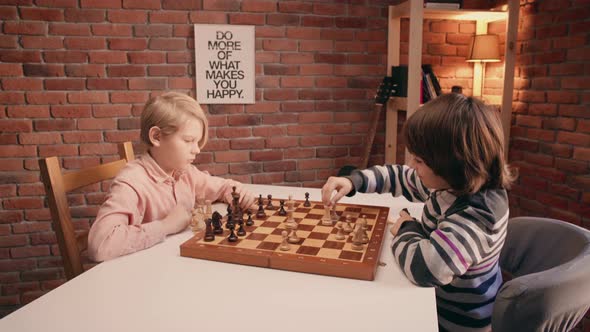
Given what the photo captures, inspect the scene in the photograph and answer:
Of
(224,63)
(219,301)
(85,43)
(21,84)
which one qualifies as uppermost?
(85,43)

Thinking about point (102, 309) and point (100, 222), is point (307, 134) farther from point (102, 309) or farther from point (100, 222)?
point (102, 309)

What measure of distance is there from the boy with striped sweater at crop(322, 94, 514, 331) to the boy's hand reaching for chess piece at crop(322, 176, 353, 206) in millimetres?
308

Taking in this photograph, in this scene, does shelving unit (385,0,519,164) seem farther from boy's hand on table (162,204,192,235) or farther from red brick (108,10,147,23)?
boy's hand on table (162,204,192,235)

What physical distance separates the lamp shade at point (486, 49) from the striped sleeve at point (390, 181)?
1793 millimetres

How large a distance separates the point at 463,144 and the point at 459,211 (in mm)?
185

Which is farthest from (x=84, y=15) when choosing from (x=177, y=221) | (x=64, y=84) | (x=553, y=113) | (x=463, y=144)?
(x=553, y=113)

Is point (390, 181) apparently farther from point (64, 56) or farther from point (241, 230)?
point (64, 56)

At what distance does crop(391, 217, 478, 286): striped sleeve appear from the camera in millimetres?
1101

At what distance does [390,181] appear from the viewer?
1.67 meters

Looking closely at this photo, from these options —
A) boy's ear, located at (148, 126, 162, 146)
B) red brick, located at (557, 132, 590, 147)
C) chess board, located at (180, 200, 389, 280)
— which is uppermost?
boy's ear, located at (148, 126, 162, 146)

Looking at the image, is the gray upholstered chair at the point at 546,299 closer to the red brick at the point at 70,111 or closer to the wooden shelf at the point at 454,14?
the wooden shelf at the point at 454,14

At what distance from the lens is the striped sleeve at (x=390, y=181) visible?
A: 1649 mm

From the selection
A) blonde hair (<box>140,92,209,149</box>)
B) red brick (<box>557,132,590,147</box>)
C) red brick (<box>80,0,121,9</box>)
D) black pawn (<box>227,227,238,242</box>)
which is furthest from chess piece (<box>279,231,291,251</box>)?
red brick (<box>80,0,121,9</box>)

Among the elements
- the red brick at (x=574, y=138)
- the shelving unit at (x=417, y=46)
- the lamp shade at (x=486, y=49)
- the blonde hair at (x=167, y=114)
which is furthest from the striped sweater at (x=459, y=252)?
the lamp shade at (x=486, y=49)
